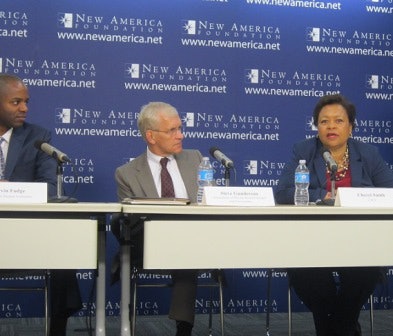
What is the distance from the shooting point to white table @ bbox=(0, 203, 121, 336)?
2.40 meters

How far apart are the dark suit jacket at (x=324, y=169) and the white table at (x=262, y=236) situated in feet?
2.68

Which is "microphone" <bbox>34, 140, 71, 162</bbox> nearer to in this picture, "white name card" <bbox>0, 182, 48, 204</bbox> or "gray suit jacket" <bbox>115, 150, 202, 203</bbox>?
"white name card" <bbox>0, 182, 48, 204</bbox>

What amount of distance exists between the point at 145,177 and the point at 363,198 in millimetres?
1320

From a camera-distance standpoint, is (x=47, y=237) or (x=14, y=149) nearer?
(x=47, y=237)

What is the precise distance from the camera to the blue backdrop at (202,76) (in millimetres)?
4613

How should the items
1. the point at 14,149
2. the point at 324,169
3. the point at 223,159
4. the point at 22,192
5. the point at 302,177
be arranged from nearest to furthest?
1. the point at 22,192
2. the point at 223,159
3. the point at 302,177
4. the point at 324,169
5. the point at 14,149

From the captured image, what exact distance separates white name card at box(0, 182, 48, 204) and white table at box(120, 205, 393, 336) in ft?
1.18

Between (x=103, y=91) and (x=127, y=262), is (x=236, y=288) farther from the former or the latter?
(x=127, y=262)

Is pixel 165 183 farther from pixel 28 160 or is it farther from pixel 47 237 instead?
pixel 47 237

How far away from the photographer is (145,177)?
142 inches

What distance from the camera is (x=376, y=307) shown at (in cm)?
504

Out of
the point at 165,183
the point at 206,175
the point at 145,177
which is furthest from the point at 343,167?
the point at 145,177

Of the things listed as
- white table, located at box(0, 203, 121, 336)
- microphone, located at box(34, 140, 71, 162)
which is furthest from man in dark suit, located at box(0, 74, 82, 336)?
white table, located at box(0, 203, 121, 336)

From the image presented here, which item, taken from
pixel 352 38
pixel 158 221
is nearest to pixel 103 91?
pixel 352 38
